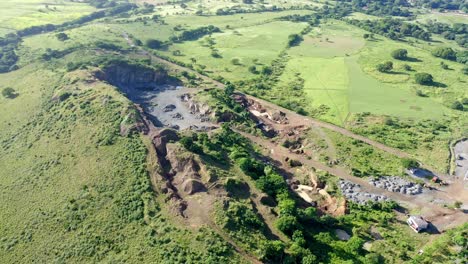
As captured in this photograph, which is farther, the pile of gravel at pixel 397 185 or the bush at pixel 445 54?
the bush at pixel 445 54

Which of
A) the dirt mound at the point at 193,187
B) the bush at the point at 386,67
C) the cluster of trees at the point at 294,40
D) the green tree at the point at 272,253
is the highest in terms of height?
the cluster of trees at the point at 294,40

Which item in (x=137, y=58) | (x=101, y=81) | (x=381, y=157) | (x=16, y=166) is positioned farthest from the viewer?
(x=137, y=58)

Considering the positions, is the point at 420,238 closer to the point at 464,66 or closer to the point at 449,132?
the point at 449,132

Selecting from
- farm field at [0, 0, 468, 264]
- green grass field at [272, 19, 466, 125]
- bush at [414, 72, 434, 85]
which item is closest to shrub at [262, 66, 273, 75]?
farm field at [0, 0, 468, 264]

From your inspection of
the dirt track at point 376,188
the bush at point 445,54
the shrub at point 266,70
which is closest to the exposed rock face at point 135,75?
the dirt track at point 376,188

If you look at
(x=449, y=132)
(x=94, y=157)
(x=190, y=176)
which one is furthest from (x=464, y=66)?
(x=94, y=157)

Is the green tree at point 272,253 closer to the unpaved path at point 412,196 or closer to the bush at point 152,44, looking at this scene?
the unpaved path at point 412,196
